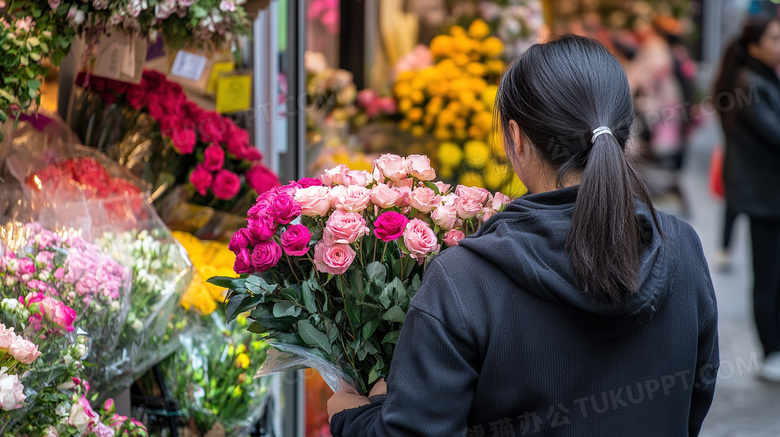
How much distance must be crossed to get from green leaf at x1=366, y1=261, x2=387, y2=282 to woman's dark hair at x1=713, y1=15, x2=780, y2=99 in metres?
3.86

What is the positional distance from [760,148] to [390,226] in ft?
13.1

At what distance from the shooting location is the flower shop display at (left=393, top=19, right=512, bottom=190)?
3.66m

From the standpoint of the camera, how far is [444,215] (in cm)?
148

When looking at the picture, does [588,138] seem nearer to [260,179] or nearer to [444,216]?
[444,216]

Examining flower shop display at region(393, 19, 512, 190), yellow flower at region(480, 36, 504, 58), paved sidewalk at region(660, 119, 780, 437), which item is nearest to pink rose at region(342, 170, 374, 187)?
flower shop display at region(393, 19, 512, 190)

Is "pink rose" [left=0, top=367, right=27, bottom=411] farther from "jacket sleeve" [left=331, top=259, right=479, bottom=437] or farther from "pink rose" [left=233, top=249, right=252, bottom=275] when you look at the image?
"jacket sleeve" [left=331, top=259, right=479, bottom=437]

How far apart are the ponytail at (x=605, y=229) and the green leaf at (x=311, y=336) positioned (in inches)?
19.2

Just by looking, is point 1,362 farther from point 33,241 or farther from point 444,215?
point 444,215

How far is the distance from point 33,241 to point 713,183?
20.2ft

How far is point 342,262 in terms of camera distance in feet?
4.58

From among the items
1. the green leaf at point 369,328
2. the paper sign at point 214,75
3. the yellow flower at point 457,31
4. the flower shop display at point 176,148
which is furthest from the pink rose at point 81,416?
the yellow flower at point 457,31

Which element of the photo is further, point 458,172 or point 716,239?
point 716,239

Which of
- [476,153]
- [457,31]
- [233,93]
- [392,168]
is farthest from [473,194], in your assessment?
[457,31]

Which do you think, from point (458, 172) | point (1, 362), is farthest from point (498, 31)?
point (1, 362)
